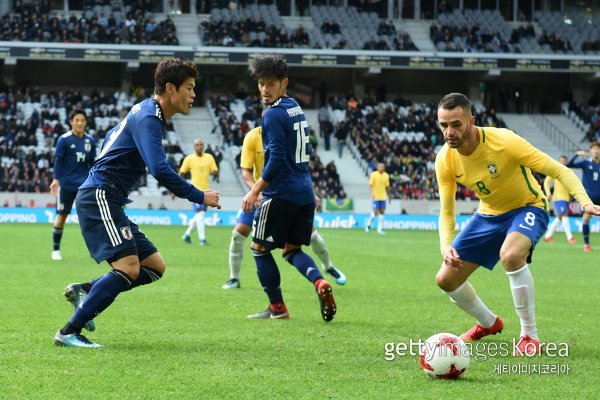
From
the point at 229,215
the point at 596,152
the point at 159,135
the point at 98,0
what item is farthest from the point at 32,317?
the point at 98,0

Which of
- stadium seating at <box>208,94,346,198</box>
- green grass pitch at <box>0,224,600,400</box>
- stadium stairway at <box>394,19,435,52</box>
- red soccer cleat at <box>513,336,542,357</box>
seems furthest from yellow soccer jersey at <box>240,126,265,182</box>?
stadium stairway at <box>394,19,435,52</box>

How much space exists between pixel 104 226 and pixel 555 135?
45.0 metres

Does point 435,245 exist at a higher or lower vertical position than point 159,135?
lower

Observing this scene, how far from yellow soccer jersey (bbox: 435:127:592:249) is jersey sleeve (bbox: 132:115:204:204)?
6.54 ft

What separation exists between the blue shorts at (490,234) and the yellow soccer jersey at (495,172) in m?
0.08

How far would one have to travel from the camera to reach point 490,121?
48.1m

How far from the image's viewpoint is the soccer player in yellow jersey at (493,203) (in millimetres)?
7238

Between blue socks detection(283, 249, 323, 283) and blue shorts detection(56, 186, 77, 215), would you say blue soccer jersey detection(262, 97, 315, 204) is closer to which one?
blue socks detection(283, 249, 323, 283)

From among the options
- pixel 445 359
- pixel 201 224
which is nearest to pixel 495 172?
pixel 445 359

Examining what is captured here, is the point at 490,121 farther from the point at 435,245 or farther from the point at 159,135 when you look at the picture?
the point at 159,135

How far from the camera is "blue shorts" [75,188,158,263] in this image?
7246 mm

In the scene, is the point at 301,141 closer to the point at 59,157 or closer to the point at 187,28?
the point at 59,157

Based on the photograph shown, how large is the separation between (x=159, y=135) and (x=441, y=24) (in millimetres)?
48206

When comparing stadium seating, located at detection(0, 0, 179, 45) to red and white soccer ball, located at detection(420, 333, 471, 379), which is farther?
stadium seating, located at detection(0, 0, 179, 45)
